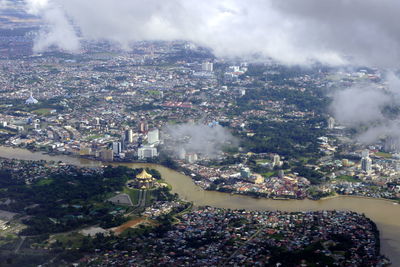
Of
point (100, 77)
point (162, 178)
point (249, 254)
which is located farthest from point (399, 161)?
point (100, 77)

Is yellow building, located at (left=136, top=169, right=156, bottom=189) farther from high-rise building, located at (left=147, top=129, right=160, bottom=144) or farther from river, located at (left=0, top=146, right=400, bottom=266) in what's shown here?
high-rise building, located at (left=147, top=129, right=160, bottom=144)

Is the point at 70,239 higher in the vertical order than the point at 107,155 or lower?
lower

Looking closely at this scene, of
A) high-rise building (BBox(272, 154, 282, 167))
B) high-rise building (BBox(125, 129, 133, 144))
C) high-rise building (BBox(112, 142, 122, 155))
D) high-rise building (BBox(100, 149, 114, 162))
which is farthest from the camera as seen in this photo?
high-rise building (BBox(125, 129, 133, 144))

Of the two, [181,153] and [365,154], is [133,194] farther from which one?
[365,154]

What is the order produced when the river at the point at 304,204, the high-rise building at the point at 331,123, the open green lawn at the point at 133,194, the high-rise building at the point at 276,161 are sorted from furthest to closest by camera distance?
the high-rise building at the point at 331,123 → the high-rise building at the point at 276,161 → the open green lawn at the point at 133,194 → the river at the point at 304,204

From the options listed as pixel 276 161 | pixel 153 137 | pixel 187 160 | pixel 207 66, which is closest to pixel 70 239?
pixel 187 160

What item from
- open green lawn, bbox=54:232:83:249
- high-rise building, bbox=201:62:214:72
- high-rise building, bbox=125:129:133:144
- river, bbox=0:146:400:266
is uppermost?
high-rise building, bbox=201:62:214:72

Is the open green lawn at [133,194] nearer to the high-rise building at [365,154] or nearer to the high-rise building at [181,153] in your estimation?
the high-rise building at [181,153]

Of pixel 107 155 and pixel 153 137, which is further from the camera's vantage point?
pixel 153 137

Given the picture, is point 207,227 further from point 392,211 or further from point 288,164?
point 288,164

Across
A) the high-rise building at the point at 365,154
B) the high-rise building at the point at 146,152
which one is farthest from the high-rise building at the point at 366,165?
the high-rise building at the point at 146,152

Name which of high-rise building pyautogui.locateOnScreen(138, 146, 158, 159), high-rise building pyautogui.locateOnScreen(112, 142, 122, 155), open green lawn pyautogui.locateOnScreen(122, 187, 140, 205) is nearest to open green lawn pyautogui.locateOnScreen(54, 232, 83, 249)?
open green lawn pyautogui.locateOnScreen(122, 187, 140, 205)
